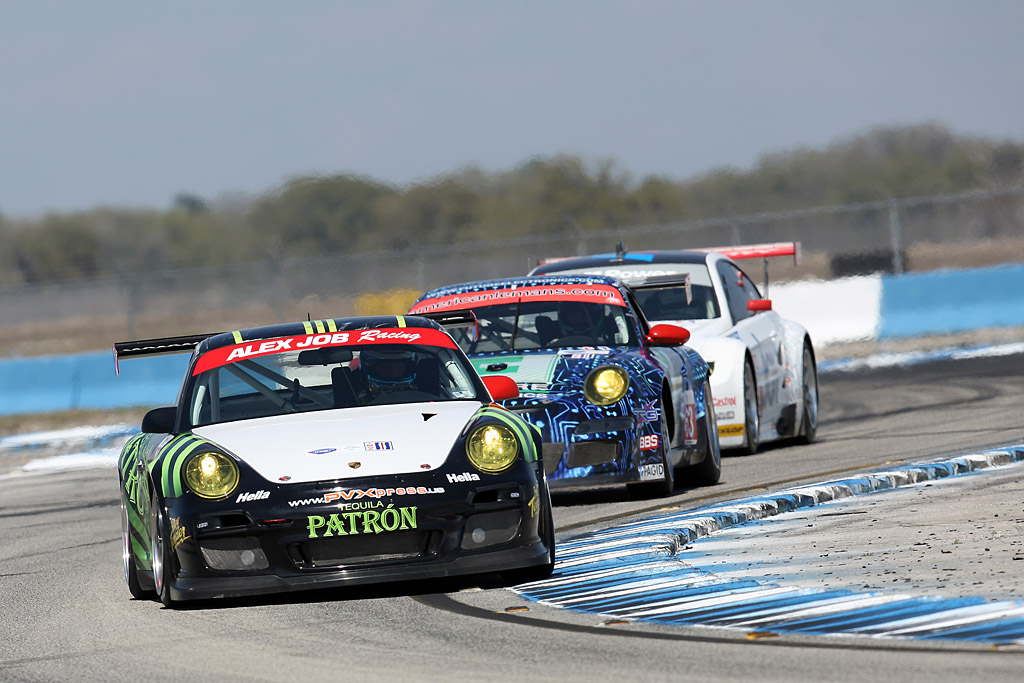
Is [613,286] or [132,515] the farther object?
[613,286]

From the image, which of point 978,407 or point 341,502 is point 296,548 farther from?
point 978,407

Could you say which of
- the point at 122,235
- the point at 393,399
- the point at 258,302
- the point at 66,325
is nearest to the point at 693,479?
the point at 393,399

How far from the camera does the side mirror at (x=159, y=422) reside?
7.02 m

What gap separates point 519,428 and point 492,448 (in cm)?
23

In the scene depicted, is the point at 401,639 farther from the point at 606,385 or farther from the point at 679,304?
the point at 679,304

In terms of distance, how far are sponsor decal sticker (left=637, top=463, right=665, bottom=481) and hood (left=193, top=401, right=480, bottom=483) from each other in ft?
7.18

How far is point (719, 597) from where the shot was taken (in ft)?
19.6

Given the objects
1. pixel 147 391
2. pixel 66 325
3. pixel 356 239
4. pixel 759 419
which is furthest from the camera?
pixel 356 239

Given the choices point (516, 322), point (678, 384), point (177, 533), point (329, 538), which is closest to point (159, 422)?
point (177, 533)

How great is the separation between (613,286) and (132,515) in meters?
3.97

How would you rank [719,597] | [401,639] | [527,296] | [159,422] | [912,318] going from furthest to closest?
[912,318]
[527,296]
[159,422]
[719,597]
[401,639]

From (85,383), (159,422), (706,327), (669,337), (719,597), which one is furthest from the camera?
(85,383)

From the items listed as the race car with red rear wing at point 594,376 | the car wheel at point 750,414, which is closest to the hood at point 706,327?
the car wheel at point 750,414

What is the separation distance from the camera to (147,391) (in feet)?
72.7
